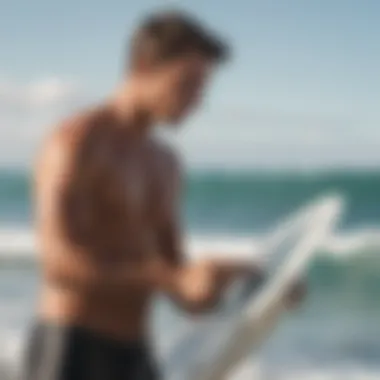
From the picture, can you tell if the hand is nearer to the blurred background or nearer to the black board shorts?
the black board shorts

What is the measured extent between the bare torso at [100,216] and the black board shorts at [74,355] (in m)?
0.01

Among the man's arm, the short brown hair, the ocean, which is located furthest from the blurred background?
the short brown hair

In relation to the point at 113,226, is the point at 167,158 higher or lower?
higher

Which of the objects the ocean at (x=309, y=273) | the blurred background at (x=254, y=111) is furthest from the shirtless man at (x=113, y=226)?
the blurred background at (x=254, y=111)

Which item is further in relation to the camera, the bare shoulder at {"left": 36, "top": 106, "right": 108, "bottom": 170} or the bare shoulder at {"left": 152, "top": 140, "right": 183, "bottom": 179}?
the bare shoulder at {"left": 152, "top": 140, "right": 183, "bottom": 179}

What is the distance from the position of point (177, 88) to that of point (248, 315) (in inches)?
10.0

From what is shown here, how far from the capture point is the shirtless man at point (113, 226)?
1.07m

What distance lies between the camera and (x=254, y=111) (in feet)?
7.15

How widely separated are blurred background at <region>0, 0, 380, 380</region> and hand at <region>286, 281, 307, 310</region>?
1.60 ft

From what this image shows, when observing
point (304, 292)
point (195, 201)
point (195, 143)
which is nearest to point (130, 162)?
point (304, 292)

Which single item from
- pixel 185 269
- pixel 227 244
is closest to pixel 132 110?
pixel 185 269

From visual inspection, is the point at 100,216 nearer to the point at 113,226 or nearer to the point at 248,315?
the point at 113,226

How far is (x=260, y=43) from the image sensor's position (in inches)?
78.9

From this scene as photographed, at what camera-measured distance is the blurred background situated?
6.29 ft
